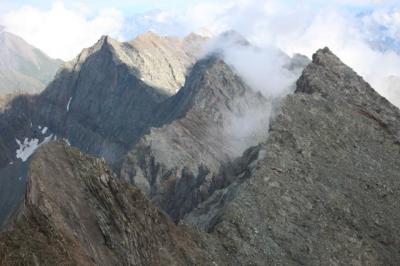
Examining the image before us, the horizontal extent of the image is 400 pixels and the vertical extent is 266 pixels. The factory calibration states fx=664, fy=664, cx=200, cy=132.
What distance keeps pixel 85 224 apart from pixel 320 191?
2654 centimetres

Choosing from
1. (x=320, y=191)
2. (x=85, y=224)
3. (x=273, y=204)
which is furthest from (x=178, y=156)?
(x=85, y=224)

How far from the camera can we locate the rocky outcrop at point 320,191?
54.9 meters

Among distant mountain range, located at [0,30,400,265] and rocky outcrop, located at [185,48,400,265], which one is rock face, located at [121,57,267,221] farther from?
rocky outcrop, located at [185,48,400,265]

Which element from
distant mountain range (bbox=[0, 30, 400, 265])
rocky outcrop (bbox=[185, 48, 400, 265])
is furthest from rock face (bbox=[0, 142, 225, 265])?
rocky outcrop (bbox=[185, 48, 400, 265])

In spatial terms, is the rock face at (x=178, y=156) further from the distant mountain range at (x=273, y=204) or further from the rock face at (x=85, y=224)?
the rock face at (x=85, y=224)

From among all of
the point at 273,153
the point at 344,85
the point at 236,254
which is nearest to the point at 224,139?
the point at 344,85

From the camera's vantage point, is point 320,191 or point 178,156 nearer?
point 320,191

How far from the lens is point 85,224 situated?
4119 centimetres

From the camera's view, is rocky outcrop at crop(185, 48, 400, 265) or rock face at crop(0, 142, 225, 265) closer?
rock face at crop(0, 142, 225, 265)

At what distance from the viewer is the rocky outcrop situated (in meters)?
54.9

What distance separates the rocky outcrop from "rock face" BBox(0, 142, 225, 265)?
6.45 meters

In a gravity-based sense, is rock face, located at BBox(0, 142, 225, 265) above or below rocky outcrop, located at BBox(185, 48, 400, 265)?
below

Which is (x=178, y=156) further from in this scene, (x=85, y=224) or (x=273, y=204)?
(x=85, y=224)

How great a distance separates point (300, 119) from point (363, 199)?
39.3 feet
